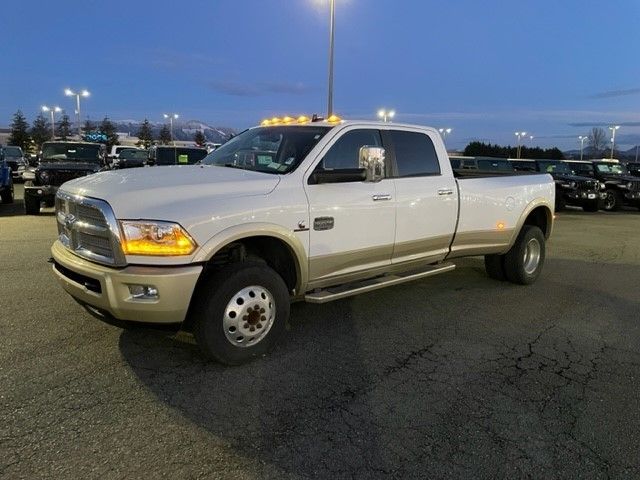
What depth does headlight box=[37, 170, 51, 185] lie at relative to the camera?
1249 cm

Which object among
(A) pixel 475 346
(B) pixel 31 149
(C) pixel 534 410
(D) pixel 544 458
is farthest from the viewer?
(B) pixel 31 149

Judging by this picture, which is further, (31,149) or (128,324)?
(31,149)

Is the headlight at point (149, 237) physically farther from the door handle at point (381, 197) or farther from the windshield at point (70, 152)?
the windshield at point (70, 152)

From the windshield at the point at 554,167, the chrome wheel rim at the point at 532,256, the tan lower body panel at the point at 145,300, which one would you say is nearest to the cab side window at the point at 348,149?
the tan lower body panel at the point at 145,300

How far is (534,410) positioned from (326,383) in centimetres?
143

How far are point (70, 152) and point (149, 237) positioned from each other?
1310cm

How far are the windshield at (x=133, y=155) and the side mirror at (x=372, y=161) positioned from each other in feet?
74.1

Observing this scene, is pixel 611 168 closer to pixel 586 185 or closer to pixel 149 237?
pixel 586 185

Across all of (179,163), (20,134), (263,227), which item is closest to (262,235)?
(263,227)

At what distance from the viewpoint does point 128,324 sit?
3873 mm

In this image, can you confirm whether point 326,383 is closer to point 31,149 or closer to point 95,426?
point 95,426

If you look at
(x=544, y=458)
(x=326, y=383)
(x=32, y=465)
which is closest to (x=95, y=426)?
(x=32, y=465)

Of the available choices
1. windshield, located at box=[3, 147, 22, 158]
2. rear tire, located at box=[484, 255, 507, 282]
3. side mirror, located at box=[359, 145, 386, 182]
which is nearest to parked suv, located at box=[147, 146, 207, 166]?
rear tire, located at box=[484, 255, 507, 282]

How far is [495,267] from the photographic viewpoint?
23.4 ft
